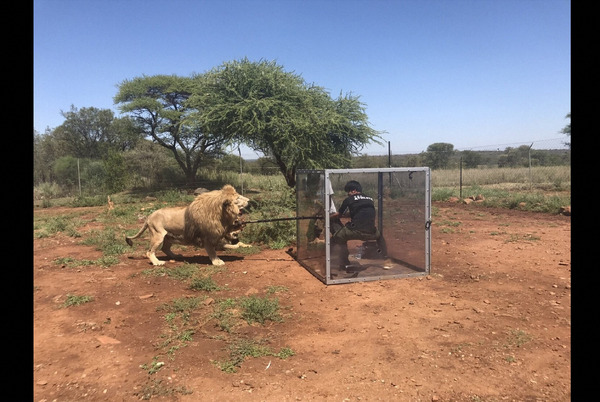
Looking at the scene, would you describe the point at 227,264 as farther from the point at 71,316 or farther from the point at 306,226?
the point at 71,316

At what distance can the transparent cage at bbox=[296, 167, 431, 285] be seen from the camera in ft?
19.9

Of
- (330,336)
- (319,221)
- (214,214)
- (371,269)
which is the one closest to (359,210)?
(319,221)

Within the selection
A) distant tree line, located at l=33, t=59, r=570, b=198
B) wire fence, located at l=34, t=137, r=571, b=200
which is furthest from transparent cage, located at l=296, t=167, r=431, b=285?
wire fence, located at l=34, t=137, r=571, b=200

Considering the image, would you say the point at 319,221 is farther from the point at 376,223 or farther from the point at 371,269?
the point at 371,269

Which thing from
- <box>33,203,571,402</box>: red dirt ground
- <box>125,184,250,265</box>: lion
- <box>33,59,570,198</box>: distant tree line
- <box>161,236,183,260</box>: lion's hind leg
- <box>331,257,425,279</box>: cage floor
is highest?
<box>33,59,570,198</box>: distant tree line

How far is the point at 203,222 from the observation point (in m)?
6.99

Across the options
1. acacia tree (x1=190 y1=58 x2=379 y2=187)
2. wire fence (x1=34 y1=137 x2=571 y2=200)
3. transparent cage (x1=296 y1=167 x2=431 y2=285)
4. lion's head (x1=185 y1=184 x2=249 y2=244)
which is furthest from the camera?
wire fence (x1=34 y1=137 x2=571 y2=200)

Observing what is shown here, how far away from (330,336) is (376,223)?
2929 millimetres

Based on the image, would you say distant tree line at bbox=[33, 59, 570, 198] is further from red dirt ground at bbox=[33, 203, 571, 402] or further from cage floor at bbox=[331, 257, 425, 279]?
cage floor at bbox=[331, 257, 425, 279]

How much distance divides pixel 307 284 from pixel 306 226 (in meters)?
1.24

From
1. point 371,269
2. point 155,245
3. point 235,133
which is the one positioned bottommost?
point 371,269

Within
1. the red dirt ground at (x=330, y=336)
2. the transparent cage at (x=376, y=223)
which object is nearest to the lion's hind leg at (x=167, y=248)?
the red dirt ground at (x=330, y=336)

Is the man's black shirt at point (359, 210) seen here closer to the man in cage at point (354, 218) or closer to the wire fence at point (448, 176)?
the man in cage at point (354, 218)

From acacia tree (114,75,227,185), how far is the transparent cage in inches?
628
